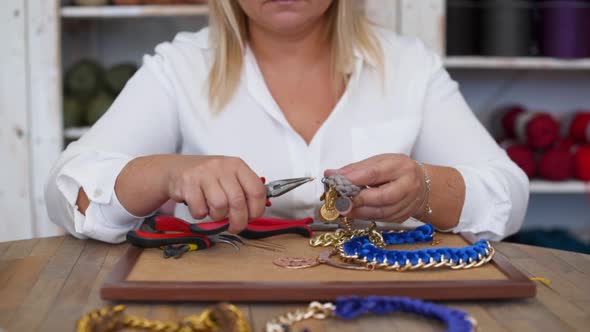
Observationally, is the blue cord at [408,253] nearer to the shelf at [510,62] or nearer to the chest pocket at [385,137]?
the chest pocket at [385,137]

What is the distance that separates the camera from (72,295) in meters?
0.73

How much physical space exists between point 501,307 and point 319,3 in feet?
2.19

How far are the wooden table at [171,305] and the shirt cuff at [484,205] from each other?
0.18 m

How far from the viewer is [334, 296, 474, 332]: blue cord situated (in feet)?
2.12

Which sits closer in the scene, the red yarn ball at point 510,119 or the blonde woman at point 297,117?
the blonde woman at point 297,117

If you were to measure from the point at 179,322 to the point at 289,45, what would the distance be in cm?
85

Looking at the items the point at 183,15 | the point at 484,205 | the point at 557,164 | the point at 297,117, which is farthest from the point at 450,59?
the point at 484,205

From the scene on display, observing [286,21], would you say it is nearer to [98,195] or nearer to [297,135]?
[297,135]

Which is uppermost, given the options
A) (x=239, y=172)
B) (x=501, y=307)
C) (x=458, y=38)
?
(x=458, y=38)

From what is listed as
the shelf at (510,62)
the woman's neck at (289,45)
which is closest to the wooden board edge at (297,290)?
the woman's neck at (289,45)

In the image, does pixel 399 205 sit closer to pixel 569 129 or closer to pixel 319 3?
pixel 319 3

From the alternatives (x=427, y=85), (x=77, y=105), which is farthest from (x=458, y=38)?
(x=77, y=105)

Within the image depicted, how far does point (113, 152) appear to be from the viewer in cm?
115

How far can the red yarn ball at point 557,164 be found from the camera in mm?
2143
